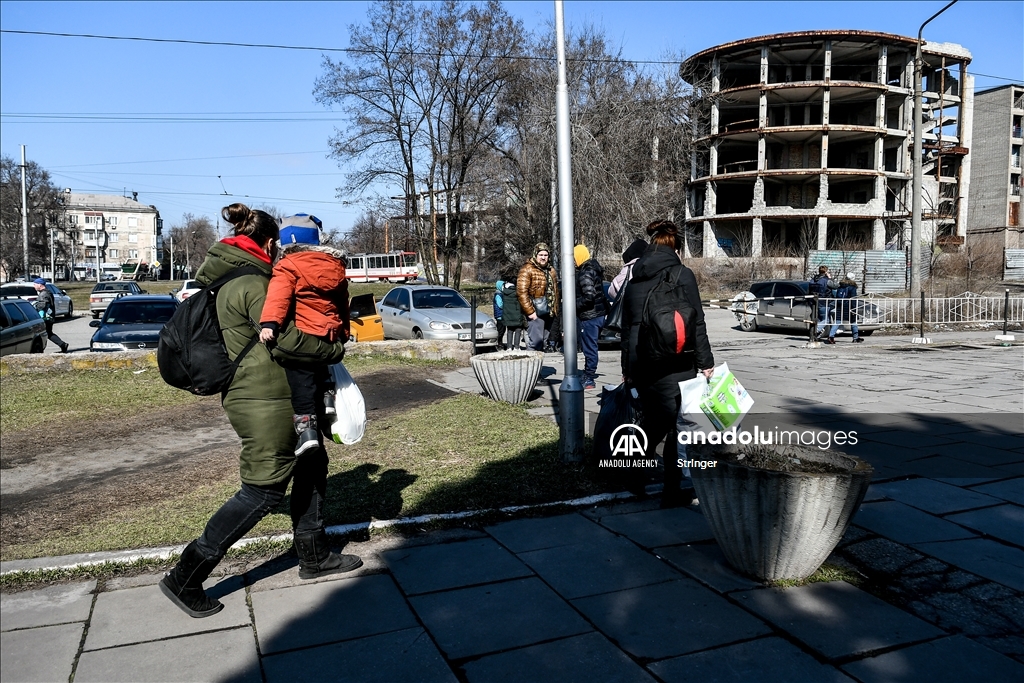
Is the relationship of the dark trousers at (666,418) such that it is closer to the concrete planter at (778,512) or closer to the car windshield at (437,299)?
the concrete planter at (778,512)

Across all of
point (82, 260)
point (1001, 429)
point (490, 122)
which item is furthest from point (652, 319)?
point (82, 260)

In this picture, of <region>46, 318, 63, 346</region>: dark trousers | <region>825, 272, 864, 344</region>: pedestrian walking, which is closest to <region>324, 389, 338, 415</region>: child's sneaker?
<region>825, 272, 864, 344</region>: pedestrian walking

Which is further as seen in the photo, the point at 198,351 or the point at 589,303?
the point at 589,303

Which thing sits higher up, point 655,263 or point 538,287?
point 655,263

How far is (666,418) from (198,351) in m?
2.88

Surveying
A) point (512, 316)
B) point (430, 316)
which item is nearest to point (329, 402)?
point (512, 316)

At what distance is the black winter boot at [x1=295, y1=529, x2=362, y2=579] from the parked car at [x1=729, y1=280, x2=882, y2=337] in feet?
59.3

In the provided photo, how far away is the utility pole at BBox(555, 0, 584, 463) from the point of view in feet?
19.6

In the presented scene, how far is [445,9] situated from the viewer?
110ft

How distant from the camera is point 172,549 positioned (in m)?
4.33

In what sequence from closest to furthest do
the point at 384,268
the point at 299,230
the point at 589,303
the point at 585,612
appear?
the point at 585,612 < the point at 299,230 < the point at 589,303 < the point at 384,268

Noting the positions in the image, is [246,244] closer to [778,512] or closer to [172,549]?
[172,549]

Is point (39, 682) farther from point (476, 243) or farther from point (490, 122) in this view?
point (490, 122)

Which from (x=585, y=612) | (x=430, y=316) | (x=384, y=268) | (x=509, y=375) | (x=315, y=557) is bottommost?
(x=585, y=612)
